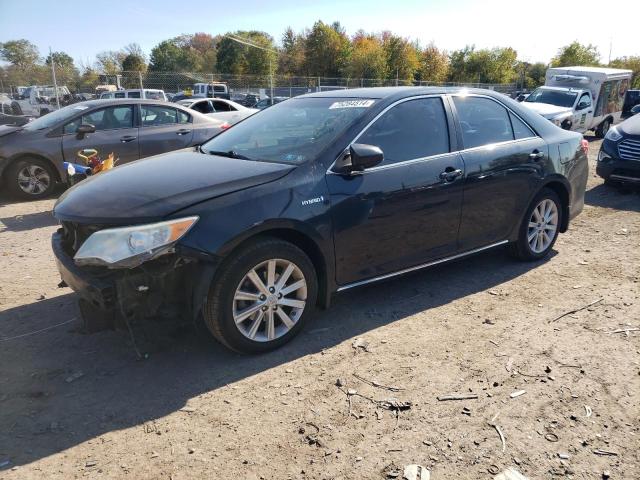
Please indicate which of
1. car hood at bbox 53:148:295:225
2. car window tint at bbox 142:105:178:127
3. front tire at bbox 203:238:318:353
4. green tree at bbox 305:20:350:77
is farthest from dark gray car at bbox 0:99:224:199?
green tree at bbox 305:20:350:77

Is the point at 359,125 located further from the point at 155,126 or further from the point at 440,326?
the point at 155,126

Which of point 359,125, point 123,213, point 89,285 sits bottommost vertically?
point 89,285

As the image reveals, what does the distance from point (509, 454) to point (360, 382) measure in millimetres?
950

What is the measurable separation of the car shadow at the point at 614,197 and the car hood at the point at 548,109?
496 cm

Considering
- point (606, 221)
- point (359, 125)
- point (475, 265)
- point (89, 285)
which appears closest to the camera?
point (89, 285)

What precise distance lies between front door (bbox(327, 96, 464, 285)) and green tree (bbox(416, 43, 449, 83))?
2384 inches

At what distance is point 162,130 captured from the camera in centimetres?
898

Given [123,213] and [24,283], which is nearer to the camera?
[123,213]

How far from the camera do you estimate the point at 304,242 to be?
3.54 metres

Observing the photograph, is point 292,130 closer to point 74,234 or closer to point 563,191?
point 74,234

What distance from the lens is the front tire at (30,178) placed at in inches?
320

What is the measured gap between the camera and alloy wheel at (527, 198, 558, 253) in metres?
5.09

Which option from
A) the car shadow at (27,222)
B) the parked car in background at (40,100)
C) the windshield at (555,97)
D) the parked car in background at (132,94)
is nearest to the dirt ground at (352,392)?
the car shadow at (27,222)

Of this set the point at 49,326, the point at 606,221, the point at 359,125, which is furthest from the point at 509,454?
the point at 606,221
